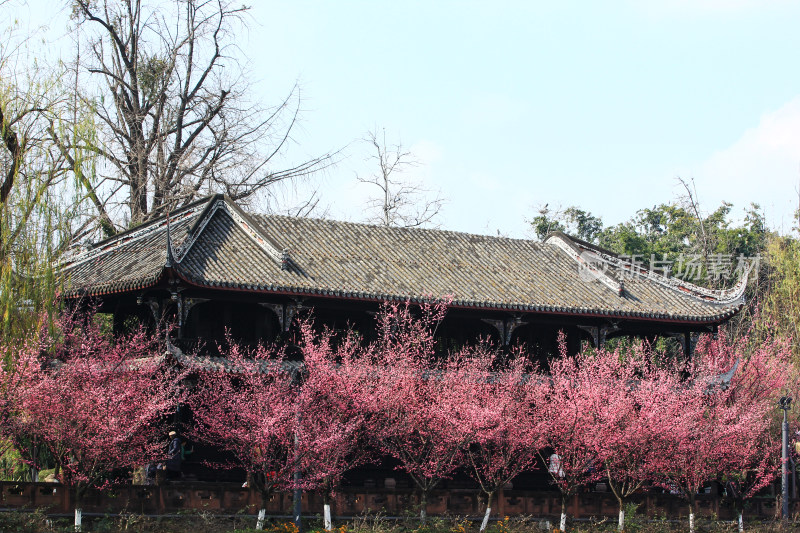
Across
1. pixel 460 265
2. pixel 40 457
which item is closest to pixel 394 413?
pixel 460 265

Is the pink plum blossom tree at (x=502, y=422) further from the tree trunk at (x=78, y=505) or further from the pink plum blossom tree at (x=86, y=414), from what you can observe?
the tree trunk at (x=78, y=505)

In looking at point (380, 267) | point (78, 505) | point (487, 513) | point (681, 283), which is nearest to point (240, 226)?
point (380, 267)

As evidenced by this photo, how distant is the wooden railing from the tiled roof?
414 centimetres

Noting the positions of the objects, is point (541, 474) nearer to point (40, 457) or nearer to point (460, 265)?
point (460, 265)

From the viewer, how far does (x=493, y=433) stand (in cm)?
1892

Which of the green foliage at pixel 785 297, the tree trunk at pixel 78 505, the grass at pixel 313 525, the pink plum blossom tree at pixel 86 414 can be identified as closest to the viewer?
the grass at pixel 313 525

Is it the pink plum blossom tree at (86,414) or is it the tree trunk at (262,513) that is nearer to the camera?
the pink plum blossom tree at (86,414)

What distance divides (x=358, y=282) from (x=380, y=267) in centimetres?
125

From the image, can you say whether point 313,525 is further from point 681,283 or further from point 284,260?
point 681,283

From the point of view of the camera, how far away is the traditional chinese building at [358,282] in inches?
809

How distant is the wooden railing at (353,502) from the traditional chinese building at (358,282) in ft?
11.3

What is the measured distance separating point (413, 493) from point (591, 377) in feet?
15.0

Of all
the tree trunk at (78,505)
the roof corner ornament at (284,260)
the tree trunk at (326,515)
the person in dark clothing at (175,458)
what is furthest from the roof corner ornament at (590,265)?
the tree trunk at (78,505)

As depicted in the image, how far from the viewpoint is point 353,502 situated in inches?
725
